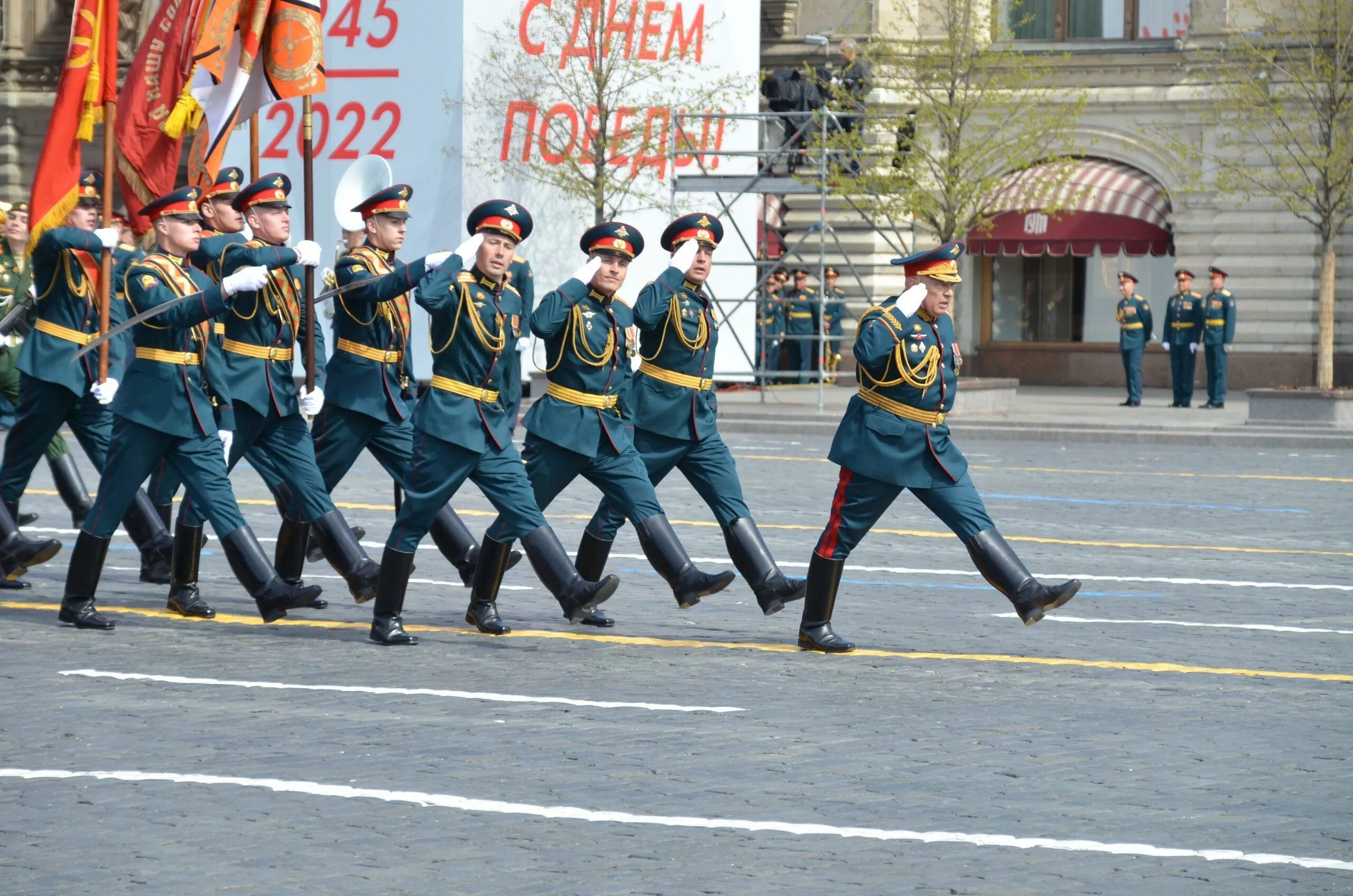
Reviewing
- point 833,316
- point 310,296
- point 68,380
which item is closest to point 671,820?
point 310,296

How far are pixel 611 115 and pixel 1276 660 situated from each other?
21666 millimetres

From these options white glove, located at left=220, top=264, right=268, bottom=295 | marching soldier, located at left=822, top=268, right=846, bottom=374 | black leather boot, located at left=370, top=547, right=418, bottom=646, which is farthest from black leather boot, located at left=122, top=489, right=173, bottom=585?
marching soldier, located at left=822, top=268, right=846, bottom=374

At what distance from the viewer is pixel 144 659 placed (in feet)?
29.5

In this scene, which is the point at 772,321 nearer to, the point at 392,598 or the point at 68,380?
the point at 68,380

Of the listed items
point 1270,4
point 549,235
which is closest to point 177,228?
point 549,235

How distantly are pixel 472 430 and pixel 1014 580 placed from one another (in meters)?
2.38

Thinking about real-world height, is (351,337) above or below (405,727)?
above

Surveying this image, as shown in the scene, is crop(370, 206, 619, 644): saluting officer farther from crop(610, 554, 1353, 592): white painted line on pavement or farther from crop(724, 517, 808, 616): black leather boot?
crop(610, 554, 1353, 592): white painted line on pavement

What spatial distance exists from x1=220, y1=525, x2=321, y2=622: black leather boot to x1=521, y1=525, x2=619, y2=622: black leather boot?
121 centimetres

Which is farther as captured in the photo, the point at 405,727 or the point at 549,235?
the point at 549,235

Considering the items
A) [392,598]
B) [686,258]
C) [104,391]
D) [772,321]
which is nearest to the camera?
[392,598]

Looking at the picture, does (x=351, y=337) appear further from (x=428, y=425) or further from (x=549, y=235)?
(x=549, y=235)

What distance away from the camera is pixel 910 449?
904 cm

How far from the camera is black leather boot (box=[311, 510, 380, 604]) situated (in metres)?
10.2
